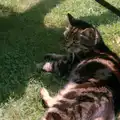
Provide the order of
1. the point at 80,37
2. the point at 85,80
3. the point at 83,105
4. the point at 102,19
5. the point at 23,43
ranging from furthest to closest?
the point at 102,19 < the point at 23,43 < the point at 80,37 < the point at 85,80 < the point at 83,105

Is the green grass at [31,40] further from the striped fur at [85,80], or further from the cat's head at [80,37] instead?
the cat's head at [80,37]

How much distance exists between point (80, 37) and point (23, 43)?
1375 millimetres

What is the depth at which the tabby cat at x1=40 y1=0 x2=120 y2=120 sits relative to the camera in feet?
15.9

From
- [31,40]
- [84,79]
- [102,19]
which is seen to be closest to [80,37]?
[84,79]

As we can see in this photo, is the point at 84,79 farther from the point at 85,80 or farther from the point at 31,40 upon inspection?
the point at 31,40

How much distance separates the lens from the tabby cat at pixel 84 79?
4.85m

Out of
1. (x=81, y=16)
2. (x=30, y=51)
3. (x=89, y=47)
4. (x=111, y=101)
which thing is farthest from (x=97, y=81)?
(x=81, y=16)

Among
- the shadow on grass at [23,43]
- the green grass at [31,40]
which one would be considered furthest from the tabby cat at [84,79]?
the shadow on grass at [23,43]

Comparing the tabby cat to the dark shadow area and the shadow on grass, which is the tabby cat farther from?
the dark shadow area

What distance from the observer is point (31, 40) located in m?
6.77

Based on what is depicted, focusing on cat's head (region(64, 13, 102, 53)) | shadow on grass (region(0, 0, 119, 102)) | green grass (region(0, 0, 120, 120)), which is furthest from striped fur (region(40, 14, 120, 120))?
shadow on grass (region(0, 0, 119, 102))

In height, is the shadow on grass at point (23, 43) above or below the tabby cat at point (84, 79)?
below

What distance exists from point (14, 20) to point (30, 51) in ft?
3.18

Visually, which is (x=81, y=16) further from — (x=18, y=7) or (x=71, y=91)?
(x=71, y=91)
